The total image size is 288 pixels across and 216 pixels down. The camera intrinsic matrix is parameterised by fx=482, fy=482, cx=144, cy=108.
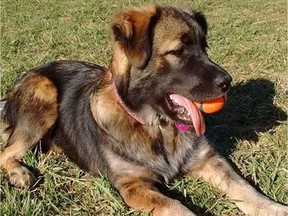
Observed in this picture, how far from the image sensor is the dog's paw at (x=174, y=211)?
11.4 feet

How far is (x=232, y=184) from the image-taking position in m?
3.99

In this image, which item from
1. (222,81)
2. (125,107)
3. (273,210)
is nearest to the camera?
(273,210)

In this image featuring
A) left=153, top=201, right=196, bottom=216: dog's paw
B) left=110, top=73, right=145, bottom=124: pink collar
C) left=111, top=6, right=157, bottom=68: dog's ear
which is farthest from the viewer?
left=110, top=73, right=145, bottom=124: pink collar

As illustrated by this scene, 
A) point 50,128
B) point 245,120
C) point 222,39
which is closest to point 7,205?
point 50,128

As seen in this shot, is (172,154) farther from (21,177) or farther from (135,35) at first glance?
(21,177)

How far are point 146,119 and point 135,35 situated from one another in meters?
0.73

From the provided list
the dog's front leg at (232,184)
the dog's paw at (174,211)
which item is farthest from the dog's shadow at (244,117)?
the dog's paw at (174,211)

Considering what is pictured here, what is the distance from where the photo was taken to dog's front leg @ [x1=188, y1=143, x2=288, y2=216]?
3.69 meters

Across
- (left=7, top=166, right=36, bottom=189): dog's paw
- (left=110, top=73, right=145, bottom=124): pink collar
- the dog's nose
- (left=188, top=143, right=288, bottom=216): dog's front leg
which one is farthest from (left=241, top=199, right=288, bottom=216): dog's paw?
(left=7, top=166, right=36, bottom=189): dog's paw

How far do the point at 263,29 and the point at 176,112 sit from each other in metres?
5.71

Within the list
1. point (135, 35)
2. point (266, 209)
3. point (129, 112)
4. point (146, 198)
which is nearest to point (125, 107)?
point (129, 112)

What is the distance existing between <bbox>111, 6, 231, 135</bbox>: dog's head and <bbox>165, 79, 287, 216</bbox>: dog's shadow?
0.99 metres

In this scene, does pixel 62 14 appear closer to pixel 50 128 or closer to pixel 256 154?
pixel 50 128

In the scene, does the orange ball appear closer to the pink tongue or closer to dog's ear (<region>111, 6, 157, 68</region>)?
the pink tongue
